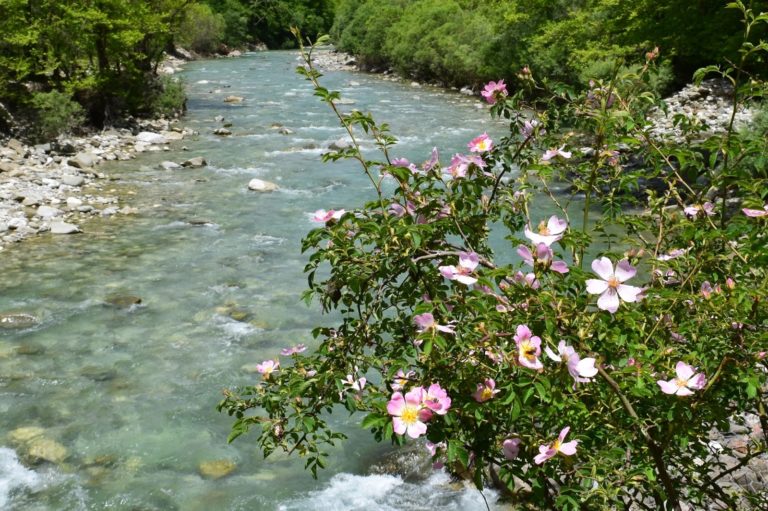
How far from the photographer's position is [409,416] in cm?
187

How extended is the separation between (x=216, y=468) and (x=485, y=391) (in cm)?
403

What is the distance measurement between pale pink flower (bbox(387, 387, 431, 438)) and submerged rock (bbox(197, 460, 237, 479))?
3879 millimetres

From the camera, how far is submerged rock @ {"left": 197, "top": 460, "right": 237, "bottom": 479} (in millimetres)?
5281

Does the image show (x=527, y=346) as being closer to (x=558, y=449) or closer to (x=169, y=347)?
(x=558, y=449)

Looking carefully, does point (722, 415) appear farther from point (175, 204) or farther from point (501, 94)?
point (175, 204)

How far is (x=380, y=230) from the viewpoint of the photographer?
2.18 meters

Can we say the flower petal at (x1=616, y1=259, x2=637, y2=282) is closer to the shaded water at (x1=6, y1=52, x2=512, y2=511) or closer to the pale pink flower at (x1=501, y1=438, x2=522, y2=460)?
the pale pink flower at (x1=501, y1=438, x2=522, y2=460)

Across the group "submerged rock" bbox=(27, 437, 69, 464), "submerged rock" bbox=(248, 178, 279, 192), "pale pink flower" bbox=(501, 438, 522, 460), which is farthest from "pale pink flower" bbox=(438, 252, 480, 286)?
"submerged rock" bbox=(248, 178, 279, 192)

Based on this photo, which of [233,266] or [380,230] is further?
[233,266]

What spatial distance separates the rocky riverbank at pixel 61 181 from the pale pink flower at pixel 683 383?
10153 mm

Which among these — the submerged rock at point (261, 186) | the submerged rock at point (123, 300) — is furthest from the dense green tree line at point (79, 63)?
the submerged rock at point (123, 300)

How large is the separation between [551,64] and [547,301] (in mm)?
22523

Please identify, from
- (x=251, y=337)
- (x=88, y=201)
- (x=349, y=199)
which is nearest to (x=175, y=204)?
(x=88, y=201)

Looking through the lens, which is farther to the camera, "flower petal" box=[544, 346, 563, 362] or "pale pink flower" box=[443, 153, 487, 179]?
"pale pink flower" box=[443, 153, 487, 179]
